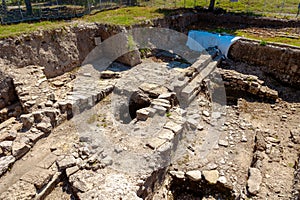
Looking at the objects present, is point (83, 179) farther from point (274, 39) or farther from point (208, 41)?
point (274, 39)

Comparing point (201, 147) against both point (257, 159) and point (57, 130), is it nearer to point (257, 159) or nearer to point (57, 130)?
point (257, 159)

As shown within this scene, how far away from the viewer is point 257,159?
247 inches

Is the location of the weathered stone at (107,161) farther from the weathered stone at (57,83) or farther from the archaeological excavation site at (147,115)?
the weathered stone at (57,83)

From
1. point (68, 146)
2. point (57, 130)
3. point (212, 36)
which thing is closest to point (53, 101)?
point (57, 130)

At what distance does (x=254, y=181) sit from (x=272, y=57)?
6887 millimetres

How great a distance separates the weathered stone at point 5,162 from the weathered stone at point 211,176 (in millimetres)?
4800

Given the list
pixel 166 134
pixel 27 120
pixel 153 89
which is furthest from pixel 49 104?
pixel 166 134

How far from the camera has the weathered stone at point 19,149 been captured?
18.6 feet

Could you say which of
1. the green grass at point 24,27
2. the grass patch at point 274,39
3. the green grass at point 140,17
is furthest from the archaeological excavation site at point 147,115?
the grass patch at point 274,39

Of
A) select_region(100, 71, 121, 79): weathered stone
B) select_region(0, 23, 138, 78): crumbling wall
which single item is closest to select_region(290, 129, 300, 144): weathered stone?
select_region(100, 71, 121, 79): weathered stone

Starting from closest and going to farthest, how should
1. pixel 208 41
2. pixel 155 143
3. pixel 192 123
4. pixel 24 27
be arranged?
1. pixel 155 143
2. pixel 192 123
3. pixel 24 27
4. pixel 208 41

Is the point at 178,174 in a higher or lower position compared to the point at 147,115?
lower

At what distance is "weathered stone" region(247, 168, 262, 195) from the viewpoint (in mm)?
5393

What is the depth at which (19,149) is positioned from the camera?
5.72 m
